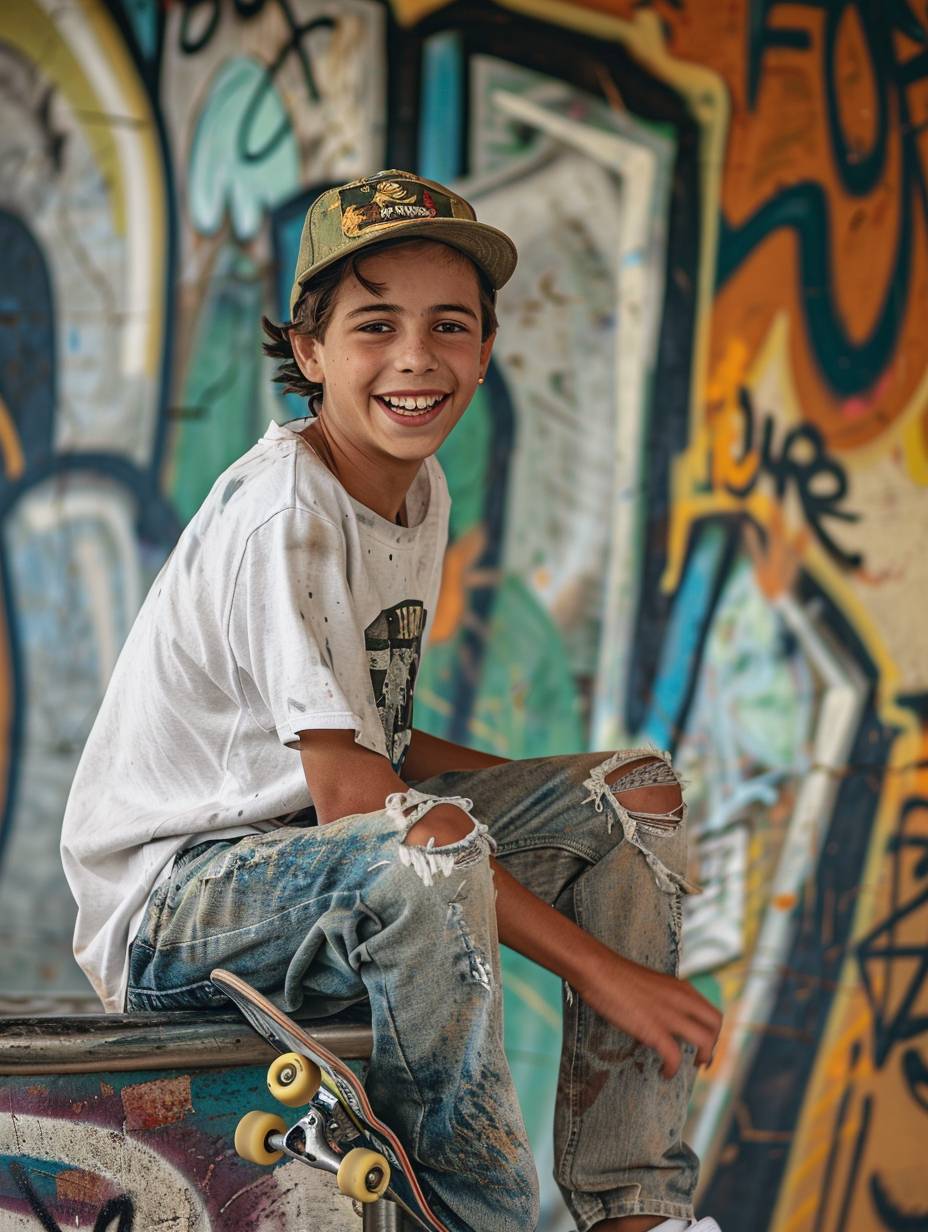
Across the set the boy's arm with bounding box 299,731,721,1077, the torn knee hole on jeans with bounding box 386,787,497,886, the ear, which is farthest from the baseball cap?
the torn knee hole on jeans with bounding box 386,787,497,886

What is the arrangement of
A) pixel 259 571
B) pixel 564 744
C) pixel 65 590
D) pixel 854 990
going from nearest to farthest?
pixel 259 571 → pixel 854 990 → pixel 564 744 → pixel 65 590

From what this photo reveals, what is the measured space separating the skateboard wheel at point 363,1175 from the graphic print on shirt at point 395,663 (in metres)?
0.71

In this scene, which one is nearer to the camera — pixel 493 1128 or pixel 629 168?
pixel 493 1128

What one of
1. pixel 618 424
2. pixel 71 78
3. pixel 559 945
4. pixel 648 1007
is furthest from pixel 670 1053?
pixel 71 78

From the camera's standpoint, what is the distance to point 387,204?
7.79 feet

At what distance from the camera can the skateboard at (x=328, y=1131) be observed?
1976 mm

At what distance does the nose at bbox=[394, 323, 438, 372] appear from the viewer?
7.93 ft

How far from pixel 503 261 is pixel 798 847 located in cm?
251

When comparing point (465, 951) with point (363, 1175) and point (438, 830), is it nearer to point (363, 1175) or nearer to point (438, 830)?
point (438, 830)

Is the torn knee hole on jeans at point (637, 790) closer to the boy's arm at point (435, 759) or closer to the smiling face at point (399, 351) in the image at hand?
the boy's arm at point (435, 759)

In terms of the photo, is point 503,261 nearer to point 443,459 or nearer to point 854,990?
point 443,459

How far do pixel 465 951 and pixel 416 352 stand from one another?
990 mm

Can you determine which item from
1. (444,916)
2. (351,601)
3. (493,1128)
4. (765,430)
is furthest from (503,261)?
(765,430)

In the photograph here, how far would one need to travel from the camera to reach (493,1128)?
2.01 metres
